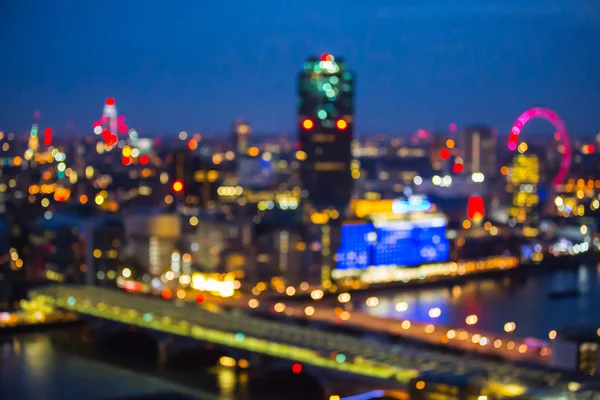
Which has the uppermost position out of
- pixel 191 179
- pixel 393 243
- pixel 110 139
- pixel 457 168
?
pixel 110 139

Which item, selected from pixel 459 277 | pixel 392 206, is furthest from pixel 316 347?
pixel 392 206

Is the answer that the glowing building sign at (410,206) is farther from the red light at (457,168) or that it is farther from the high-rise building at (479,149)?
the red light at (457,168)

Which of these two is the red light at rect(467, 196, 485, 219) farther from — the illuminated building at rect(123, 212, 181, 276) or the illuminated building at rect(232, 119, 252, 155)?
the illuminated building at rect(232, 119, 252, 155)

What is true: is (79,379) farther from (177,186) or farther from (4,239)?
(177,186)

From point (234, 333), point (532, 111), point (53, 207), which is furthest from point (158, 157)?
point (234, 333)

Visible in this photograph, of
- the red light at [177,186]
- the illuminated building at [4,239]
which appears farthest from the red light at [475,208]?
the illuminated building at [4,239]

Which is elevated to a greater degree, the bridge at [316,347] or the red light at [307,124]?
the red light at [307,124]
